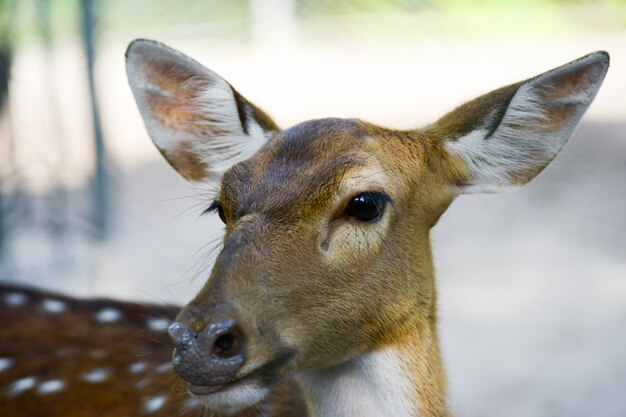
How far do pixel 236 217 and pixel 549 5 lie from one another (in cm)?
749

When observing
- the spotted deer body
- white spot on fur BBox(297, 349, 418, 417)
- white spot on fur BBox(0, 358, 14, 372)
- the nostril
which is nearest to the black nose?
the nostril

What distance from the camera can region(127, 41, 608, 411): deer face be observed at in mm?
2717

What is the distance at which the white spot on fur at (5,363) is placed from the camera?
4.03 meters

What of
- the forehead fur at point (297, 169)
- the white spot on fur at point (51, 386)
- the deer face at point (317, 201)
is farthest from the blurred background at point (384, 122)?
the forehead fur at point (297, 169)

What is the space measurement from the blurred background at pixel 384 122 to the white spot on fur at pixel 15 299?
0.88 meters

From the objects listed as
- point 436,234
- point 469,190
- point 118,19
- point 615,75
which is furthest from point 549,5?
point 469,190

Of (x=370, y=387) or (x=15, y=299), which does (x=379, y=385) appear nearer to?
(x=370, y=387)

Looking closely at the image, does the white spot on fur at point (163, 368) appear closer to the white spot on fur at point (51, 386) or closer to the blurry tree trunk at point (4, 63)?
the white spot on fur at point (51, 386)

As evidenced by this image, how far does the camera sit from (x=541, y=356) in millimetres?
6410

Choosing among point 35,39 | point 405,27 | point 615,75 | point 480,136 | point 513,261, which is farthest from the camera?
point 615,75

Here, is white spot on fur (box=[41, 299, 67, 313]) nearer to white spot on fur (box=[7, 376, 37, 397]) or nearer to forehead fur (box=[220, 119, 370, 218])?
A: white spot on fur (box=[7, 376, 37, 397])

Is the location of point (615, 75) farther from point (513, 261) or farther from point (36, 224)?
point (36, 224)

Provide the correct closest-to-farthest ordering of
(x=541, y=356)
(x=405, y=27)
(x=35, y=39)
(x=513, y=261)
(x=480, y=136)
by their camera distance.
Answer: (x=480, y=136)
(x=541, y=356)
(x=35, y=39)
(x=513, y=261)
(x=405, y=27)

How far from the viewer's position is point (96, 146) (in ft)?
22.3
